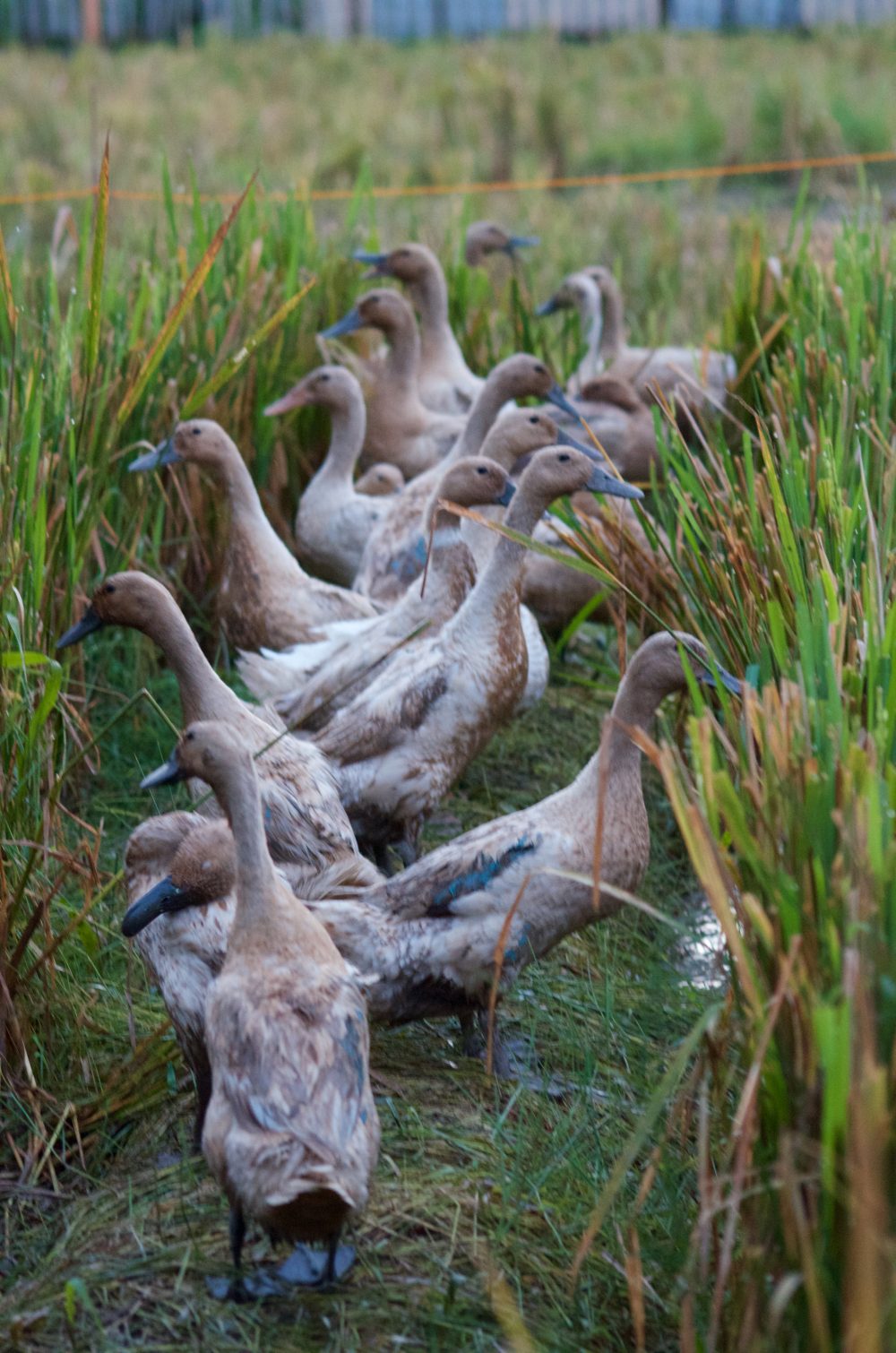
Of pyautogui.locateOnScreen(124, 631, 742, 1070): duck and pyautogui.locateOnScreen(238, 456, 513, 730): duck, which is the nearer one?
pyautogui.locateOnScreen(124, 631, 742, 1070): duck

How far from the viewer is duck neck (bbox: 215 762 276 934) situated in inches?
106

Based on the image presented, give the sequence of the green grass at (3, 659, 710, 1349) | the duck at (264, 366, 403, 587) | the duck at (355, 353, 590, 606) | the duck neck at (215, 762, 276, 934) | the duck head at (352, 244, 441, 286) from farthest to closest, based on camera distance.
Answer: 1. the duck head at (352, 244, 441, 286)
2. the duck at (264, 366, 403, 587)
3. the duck at (355, 353, 590, 606)
4. the duck neck at (215, 762, 276, 934)
5. the green grass at (3, 659, 710, 1349)

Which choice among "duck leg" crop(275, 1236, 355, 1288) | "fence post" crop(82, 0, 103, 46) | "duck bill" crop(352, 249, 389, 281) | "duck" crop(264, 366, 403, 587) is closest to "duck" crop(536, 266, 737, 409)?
"duck bill" crop(352, 249, 389, 281)

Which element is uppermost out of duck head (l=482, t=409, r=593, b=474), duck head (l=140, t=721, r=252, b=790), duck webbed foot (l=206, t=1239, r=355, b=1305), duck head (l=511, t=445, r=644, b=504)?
duck head (l=511, t=445, r=644, b=504)

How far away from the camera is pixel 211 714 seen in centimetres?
366

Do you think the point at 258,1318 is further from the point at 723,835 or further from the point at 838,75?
the point at 838,75

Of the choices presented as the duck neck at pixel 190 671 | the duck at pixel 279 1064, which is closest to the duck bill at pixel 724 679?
the duck at pixel 279 1064

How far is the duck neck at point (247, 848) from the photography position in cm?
271

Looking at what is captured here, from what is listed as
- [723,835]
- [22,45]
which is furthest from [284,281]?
[22,45]

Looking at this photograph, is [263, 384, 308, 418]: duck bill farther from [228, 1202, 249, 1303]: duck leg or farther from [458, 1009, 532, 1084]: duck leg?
[228, 1202, 249, 1303]: duck leg

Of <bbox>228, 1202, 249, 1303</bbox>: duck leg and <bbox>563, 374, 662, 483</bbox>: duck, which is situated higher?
<bbox>563, 374, 662, 483</bbox>: duck

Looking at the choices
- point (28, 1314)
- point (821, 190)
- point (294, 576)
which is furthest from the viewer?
point (821, 190)

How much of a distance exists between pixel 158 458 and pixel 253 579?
428mm

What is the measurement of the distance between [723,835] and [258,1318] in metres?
1.07
